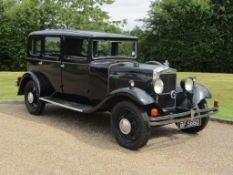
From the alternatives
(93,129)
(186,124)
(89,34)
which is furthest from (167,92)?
(89,34)

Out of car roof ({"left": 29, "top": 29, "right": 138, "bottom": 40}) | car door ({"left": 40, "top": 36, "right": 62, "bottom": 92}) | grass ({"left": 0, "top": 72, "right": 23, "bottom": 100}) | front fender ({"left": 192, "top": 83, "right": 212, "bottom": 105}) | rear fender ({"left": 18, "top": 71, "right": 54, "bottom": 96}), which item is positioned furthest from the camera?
grass ({"left": 0, "top": 72, "right": 23, "bottom": 100})

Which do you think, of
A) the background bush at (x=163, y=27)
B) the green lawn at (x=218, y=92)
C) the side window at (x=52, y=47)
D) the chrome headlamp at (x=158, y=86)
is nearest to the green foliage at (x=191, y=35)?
the background bush at (x=163, y=27)

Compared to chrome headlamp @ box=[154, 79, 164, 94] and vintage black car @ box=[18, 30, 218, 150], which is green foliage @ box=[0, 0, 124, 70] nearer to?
vintage black car @ box=[18, 30, 218, 150]

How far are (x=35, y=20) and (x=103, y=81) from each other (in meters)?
25.0

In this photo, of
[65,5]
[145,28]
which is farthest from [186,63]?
[65,5]

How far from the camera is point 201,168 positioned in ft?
18.5

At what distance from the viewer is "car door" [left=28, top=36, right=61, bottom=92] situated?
8633 millimetres

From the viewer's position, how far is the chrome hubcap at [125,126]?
6.61 m

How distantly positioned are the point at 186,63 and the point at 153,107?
2170 centimetres

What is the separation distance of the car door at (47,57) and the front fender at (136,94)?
2.28 m

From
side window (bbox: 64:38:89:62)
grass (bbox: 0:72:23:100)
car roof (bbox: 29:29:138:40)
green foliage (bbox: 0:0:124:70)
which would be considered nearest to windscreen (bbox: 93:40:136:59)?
car roof (bbox: 29:29:138:40)

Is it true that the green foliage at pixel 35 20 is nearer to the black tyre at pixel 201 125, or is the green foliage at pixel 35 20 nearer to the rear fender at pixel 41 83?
the rear fender at pixel 41 83

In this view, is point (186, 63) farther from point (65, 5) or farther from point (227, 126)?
point (227, 126)

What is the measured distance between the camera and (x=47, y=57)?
8.96m
